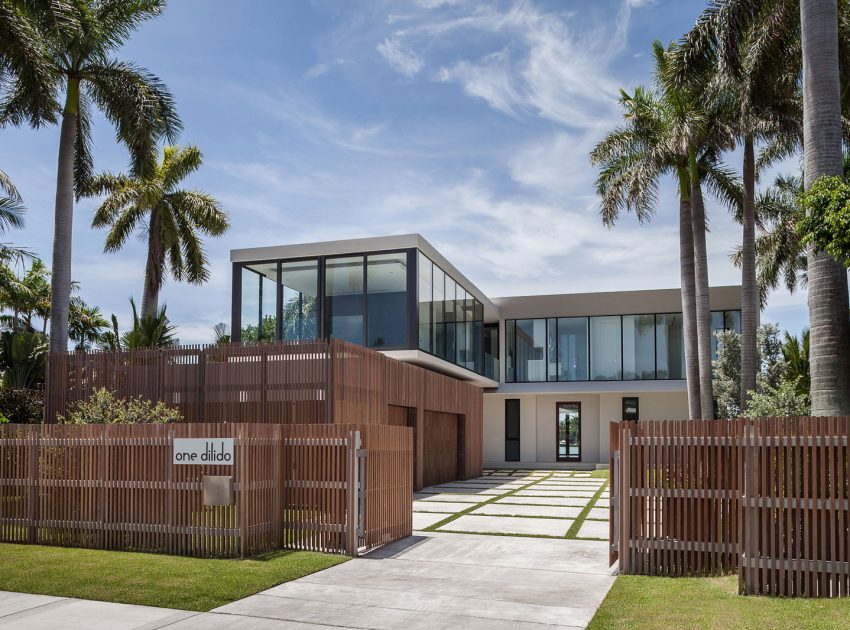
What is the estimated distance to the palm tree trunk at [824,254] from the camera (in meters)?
10.3

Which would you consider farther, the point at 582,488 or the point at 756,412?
the point at 582,488

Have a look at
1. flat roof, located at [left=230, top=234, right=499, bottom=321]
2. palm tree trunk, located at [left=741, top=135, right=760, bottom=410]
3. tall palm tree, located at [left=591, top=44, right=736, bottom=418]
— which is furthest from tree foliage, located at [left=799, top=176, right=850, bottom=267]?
flat roof, located at [left=230, top=234, right=499, bottom=321]

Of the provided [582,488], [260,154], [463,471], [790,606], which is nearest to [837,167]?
[790,606]

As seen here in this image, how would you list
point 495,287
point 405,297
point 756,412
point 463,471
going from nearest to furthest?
point 756,412 < point 405,297 < point 463,471 < point 495,287

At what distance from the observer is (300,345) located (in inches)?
653

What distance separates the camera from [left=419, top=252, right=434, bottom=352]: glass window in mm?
22931

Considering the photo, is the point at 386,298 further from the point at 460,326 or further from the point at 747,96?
the point at 747,96

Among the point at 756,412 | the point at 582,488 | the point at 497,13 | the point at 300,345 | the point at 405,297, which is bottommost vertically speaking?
the point at 582,488

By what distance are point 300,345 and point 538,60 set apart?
7615mm

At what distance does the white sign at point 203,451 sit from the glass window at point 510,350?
2634 cm

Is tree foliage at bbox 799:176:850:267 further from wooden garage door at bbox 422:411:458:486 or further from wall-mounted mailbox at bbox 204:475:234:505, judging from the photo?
wooden garage door at bbox 422:411:458:486

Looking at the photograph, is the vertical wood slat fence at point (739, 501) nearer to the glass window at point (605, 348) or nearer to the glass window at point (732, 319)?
the glass window at point (605, 348)

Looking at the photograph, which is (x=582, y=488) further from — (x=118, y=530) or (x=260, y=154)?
(x=118, y=530)

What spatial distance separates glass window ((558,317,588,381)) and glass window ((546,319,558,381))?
0.18m
